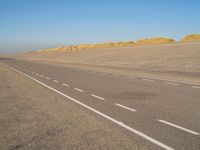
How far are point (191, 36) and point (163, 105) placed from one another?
12043 centimetres

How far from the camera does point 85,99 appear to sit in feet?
36.5

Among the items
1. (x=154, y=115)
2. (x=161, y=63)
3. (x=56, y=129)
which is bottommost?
(x=161, y=63)

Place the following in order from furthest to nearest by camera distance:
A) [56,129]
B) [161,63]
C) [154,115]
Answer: [161,63] < [154,115] < [56,129]

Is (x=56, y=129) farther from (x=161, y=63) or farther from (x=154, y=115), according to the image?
(x=161, y=63)

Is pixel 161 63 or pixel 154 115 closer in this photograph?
pixel 154 115

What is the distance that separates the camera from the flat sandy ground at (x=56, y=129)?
5.48m

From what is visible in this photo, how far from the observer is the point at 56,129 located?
6652 mm

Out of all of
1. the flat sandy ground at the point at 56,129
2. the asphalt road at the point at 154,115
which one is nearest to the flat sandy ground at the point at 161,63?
the asphalt road at the point at 154,115

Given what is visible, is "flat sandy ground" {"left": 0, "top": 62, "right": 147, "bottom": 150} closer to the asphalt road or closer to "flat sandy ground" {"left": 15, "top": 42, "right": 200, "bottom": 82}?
the asphalt road

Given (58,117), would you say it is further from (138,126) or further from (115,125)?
(138,126)

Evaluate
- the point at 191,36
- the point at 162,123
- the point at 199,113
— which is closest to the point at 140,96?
the point at 199,113

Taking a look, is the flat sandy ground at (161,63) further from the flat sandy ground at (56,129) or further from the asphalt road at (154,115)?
the flat sandy ground at (56,129)

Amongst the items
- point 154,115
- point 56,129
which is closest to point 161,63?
point 154,115

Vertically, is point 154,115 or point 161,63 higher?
point 154,115
